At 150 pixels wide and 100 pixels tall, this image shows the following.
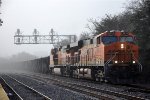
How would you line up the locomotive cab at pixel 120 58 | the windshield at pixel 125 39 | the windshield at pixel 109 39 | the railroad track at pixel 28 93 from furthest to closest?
the windshield at pixel 125 39 → the windshield at pixel 109 39 → the locomotive cab at pixel 120 58 → the railroad track at pixel 28 93

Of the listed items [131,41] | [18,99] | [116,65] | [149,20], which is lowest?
[18,99]

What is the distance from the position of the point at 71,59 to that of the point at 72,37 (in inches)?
1935

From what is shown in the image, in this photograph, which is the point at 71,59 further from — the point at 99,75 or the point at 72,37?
the point at 72,37

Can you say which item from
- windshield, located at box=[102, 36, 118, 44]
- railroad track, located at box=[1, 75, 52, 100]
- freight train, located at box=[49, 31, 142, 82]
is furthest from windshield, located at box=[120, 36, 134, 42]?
railroad track, located at box=[1, 75, 52, 100]

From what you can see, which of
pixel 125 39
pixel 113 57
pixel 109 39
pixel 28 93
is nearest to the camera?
pixel 28 93

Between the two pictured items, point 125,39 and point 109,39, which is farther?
point 125,39

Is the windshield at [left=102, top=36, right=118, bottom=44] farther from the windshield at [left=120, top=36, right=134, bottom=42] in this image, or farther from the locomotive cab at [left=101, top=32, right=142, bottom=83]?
the windshield at [left=120, top=36, right=134, bottom=42]

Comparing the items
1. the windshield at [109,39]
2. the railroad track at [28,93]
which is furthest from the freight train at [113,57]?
the railroad track at [28,93]

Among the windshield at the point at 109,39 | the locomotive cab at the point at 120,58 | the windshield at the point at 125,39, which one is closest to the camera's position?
the locomotive cab at the point at 120,58

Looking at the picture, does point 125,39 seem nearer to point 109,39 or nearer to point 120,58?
point 109,39

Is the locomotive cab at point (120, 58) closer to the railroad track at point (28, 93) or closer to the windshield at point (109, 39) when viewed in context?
the windshield at point (109, 39)

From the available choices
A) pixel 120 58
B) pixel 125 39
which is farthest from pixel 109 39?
pixel 120 58

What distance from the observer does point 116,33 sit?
26.0 metres

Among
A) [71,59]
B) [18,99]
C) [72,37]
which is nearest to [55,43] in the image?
[72,37]
